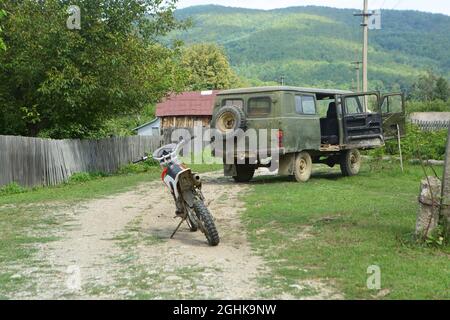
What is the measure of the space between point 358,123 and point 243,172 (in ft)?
10.9

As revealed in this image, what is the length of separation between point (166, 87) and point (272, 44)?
433ft

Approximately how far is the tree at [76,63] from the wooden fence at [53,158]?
1.03m

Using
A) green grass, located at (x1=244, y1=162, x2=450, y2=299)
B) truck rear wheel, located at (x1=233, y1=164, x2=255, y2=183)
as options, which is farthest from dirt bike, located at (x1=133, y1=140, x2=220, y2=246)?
truck rear wheel, located at (x1=233, y1=164, x2=255, y2=183)

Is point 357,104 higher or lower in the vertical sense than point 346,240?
higher

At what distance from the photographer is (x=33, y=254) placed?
7672 millimetres

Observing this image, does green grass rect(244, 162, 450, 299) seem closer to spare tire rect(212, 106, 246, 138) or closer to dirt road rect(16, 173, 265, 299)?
dirt road rect(16, 173, 265, 299)

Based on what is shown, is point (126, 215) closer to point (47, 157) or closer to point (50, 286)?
point (50, 286)

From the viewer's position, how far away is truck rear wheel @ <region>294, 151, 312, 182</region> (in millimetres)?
15852

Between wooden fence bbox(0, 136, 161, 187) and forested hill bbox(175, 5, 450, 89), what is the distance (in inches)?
2890

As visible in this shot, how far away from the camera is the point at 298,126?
1558cm

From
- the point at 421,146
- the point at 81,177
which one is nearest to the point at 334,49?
the point at 421,146

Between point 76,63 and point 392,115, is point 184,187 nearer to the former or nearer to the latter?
point 392,115

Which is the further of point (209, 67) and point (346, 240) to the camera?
point (209, 67)
